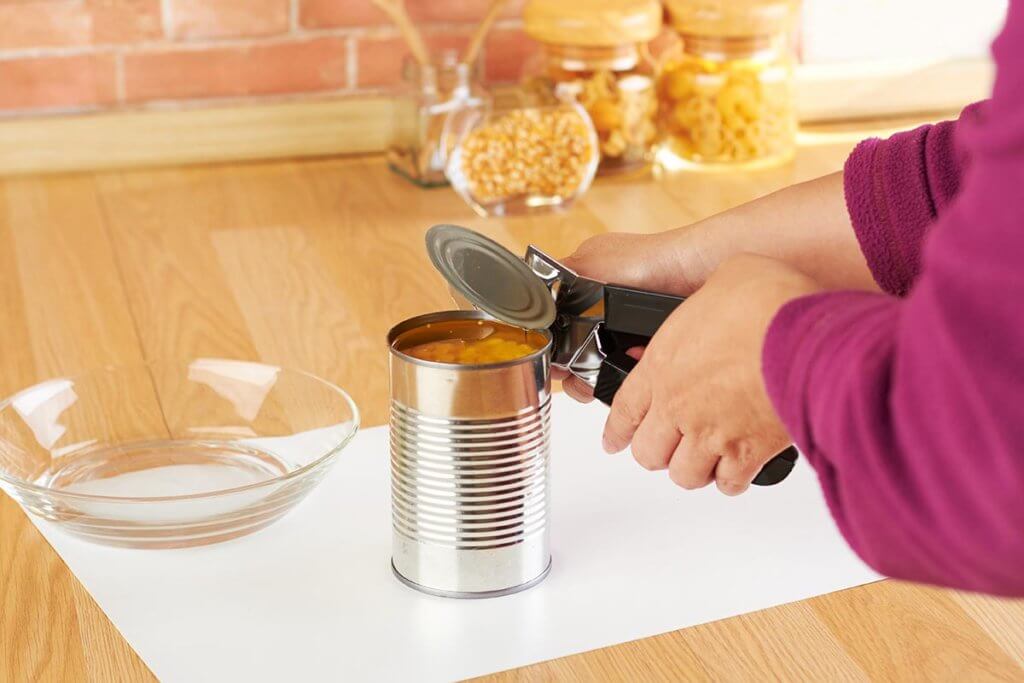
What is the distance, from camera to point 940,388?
1.82 feet

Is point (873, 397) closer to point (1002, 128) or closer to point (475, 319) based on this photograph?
point (1002, 128)

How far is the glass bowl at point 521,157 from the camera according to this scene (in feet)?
5.09

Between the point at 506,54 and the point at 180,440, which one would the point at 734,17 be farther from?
the point at 180,440

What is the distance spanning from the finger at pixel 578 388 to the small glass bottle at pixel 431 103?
758 mm

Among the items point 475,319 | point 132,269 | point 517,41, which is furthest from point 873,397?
point 517,41

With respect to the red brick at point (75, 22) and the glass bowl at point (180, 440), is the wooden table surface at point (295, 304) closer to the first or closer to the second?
the glass bowl at point (180, 440)

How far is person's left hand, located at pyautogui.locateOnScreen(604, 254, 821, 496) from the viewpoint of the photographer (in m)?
0.71

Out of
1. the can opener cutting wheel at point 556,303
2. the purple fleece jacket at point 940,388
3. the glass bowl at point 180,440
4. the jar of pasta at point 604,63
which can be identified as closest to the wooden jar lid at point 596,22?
the jar of pasta at point 604,63

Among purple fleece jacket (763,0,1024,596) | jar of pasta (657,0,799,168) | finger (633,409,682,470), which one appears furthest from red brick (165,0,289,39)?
purple fleece jacket (763,0,1024,596)

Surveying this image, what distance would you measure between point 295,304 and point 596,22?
530 millimetres

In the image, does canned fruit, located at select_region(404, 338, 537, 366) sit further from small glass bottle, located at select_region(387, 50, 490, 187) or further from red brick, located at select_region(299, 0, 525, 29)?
red brick, located at select_region(299, 0, 525, 29)

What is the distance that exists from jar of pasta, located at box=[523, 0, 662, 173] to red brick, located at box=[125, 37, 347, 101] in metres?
0.27

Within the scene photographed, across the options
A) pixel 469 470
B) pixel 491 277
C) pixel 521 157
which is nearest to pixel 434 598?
pixel 469 470

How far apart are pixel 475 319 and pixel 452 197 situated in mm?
795
